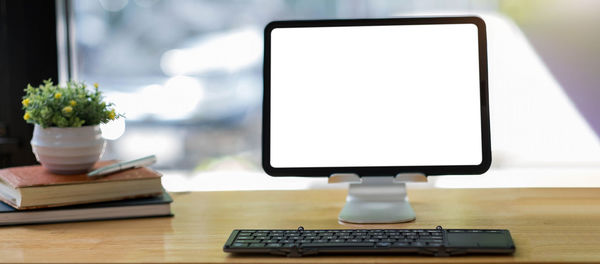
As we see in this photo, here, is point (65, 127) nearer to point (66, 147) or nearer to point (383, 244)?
point (66, 147)

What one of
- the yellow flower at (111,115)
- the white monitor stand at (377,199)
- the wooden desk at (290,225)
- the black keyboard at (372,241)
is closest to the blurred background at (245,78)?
the wooden desk at (290,225)

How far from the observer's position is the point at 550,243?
1091mm

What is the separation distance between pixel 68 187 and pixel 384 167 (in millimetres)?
628

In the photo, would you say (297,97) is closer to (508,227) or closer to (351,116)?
(351,116)

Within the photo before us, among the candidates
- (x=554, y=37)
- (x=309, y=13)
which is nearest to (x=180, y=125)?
(x=309, y=13)

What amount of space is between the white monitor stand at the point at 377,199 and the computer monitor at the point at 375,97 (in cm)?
2

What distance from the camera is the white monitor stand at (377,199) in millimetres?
1257

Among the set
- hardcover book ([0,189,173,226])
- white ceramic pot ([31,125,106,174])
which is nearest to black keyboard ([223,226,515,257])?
hardcover book ([0,189,173,226])

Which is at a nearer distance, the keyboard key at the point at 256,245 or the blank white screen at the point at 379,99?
the keyboard key at the point at 256,245

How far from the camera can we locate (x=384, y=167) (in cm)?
128

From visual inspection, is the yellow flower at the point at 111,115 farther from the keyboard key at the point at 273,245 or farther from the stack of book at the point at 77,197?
the keyboard key at the point at 273,245

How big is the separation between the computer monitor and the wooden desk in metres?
0.12

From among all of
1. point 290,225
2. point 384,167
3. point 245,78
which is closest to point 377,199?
point 384,167

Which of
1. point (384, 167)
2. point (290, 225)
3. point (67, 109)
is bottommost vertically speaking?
point (290, 225)
